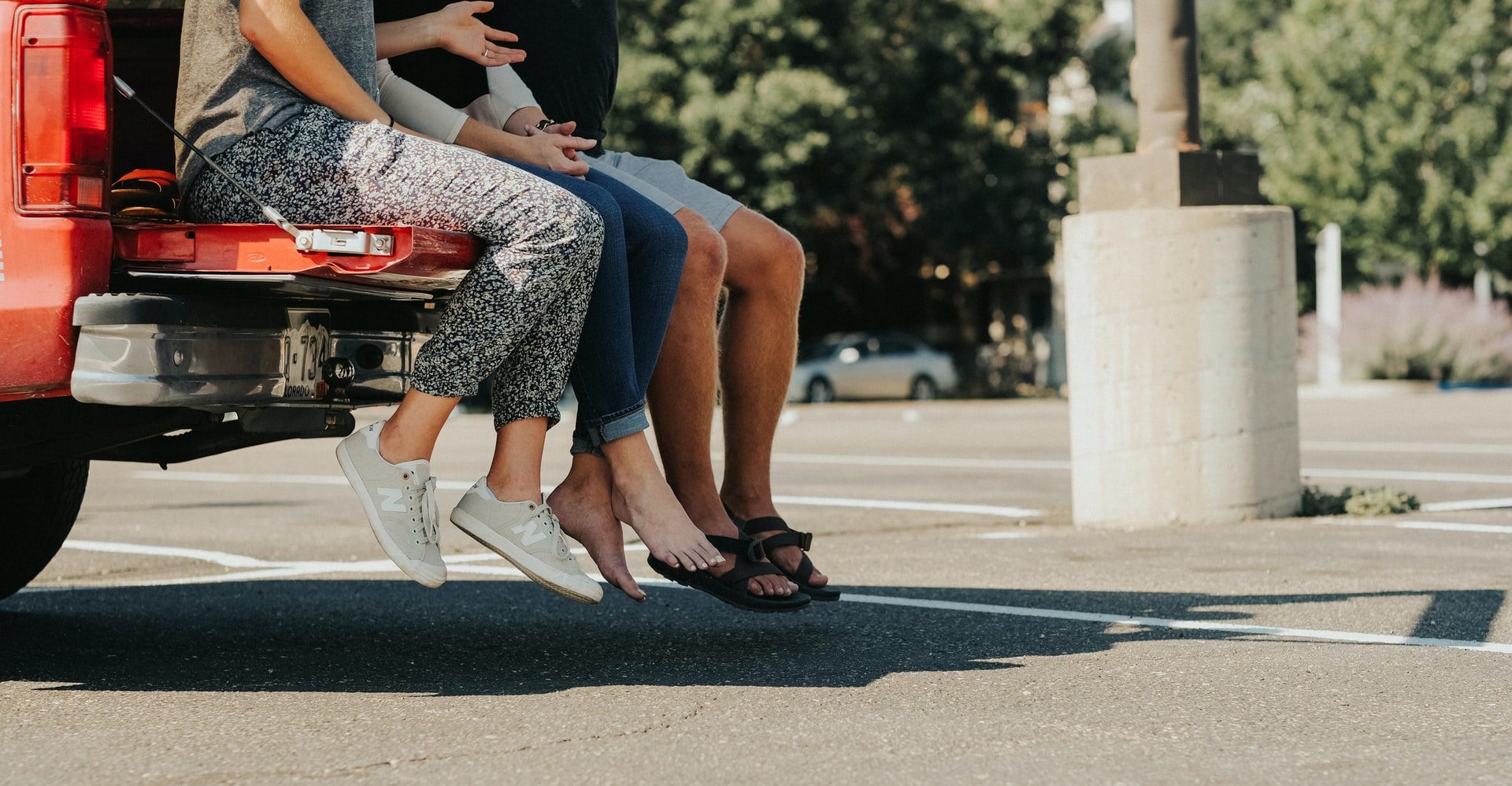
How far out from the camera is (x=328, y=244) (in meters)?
3.47

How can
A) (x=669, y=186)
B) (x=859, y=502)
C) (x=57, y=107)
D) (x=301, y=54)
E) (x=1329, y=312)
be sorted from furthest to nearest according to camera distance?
1. (x=1329, y=312)
2. (x=859, y=502)
3. (x=669, y=186)
4. (x=301, y=54)
5. (x=57, y=107)

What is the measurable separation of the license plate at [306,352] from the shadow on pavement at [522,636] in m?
0.65

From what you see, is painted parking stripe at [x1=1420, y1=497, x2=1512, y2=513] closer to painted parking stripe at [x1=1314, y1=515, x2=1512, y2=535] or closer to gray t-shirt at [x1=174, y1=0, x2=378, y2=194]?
painted parking stripe at [x1=1314, y1=515, x2=1512, y2=535]

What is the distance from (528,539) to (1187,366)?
4213mm

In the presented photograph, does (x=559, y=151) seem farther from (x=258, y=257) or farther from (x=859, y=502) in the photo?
(x=859, y=502)

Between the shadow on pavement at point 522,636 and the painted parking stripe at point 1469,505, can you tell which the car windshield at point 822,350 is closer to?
the painted parking stripe at point 1469,505

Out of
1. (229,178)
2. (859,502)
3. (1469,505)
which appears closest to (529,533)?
(229,178)

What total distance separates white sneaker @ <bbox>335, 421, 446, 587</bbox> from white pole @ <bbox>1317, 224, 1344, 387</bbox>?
85.4 ft

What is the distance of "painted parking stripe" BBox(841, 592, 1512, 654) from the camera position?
4102mm

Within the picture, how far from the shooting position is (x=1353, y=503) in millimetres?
7609

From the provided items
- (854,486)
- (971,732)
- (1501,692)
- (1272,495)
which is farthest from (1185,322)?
(971,732)

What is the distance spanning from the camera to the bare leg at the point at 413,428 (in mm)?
3721

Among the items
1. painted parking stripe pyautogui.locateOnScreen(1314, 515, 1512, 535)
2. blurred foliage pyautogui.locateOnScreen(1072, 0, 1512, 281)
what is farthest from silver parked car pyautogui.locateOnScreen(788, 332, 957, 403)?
painted parking stripe pyautogui.locateOnScreen(1314, 515, 1512, 535)

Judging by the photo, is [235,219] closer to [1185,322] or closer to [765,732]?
[765,732]
